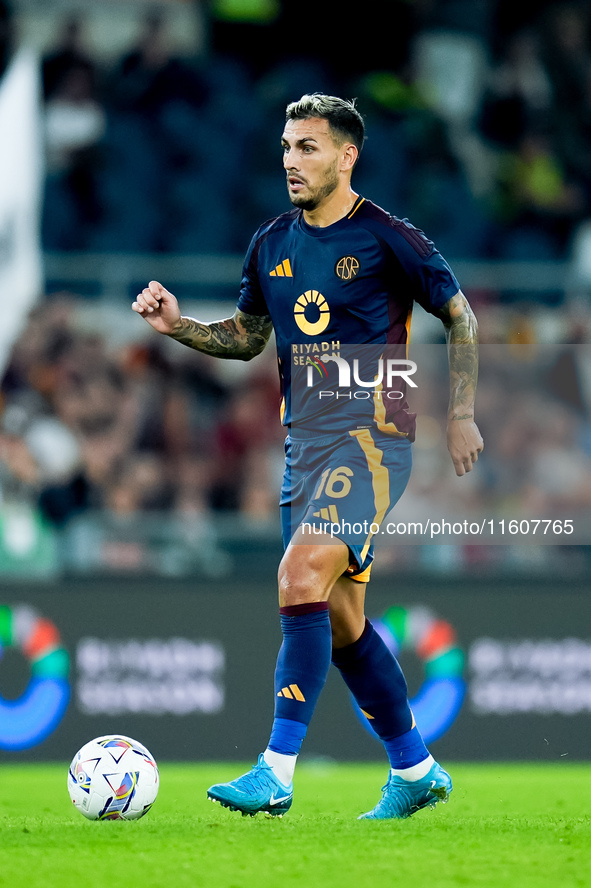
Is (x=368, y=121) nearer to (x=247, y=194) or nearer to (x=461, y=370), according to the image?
(x=247, y=194)

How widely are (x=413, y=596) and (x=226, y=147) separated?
15.1 ft

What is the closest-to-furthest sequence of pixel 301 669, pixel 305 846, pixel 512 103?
pixel 305 846, pixel 301 669, pixel 512 103

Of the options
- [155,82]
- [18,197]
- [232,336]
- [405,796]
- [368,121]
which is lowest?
[405,796]

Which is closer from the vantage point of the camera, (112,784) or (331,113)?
(112,784)

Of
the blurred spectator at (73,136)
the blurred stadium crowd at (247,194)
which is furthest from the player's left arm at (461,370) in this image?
the blurred spectator at (73,136)

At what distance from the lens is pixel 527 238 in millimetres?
11602

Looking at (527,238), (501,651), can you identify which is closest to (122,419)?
(501,651)

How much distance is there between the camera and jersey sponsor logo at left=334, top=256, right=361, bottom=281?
4699mm

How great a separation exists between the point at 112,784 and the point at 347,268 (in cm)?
190

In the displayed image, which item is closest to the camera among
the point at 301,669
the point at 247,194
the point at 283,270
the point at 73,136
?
the point at 301,669

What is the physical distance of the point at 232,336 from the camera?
5137 mm

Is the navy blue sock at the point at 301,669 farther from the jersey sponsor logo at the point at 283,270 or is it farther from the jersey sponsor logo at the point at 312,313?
the jersey sponsor logo at the point at 283,270

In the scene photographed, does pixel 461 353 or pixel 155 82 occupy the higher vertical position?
pixel 155 82

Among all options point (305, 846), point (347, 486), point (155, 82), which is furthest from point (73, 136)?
point (305, 846)
